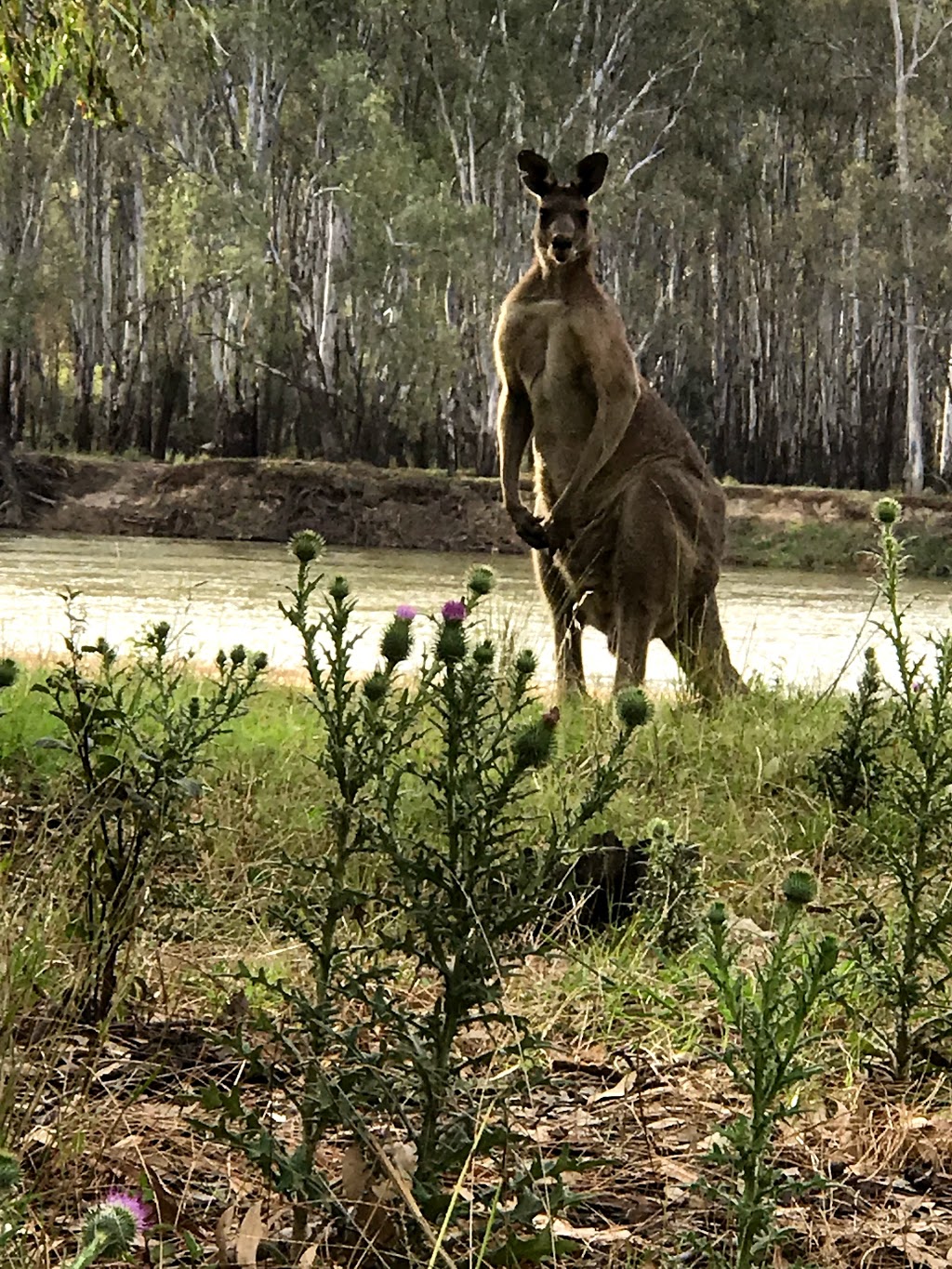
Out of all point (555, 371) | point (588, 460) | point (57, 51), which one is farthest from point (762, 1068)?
point (57, 51)

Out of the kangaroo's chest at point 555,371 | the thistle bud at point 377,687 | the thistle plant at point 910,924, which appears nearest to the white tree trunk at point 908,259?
the kangaroo's chest at point 555,371

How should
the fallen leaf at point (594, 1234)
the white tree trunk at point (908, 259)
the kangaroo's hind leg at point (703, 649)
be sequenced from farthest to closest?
the white tree trunk at point (908, 259) < the kangaroo's hind leg at point (703, 649) < the fallen leaf at point (594, 1234)

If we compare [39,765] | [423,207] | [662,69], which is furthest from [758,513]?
[39,765]

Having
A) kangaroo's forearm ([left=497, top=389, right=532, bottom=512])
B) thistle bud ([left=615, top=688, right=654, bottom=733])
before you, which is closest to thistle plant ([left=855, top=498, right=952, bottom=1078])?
thistle bud ([left=615, top=688, right=654, bottom=733])

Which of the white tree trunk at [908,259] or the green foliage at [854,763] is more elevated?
the white tree trunk at [908,259]

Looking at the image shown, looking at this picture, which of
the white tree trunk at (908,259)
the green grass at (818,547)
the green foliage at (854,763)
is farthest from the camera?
the white tree trunk at (908,259)

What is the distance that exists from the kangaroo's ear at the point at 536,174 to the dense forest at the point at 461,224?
15.8m

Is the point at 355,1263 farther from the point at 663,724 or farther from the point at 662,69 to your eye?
the point at 662,69

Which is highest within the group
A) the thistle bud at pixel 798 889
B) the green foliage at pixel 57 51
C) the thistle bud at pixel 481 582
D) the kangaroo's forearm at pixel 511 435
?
the green foliage at pixel 57 51

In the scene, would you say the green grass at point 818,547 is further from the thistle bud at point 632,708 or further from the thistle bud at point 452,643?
the thistle bud at point 452,643

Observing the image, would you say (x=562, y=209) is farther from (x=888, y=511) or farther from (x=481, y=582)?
(x=481, y=582)

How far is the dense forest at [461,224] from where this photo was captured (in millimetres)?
21344

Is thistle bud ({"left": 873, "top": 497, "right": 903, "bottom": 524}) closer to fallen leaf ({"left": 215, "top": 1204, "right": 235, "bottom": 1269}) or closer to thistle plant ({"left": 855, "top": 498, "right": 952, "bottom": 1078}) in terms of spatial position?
thistle plant ({"left": 855, "top": 498, "right": 952, "bottom": 1078})

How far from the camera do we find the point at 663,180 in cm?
2397
